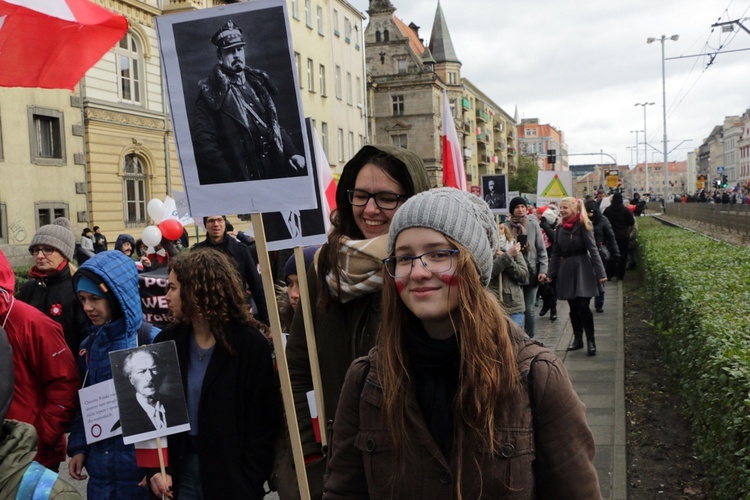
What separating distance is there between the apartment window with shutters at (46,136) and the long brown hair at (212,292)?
22760 millimetres

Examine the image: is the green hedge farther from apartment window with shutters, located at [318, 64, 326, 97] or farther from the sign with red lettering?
apartment window with shutters, located at [318, 64, 326, 97]

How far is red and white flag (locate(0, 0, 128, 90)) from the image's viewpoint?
4445 millimetres

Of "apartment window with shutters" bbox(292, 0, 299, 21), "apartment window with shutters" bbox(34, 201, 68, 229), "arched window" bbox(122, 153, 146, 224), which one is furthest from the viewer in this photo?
"apartment window with shutters" bbox(292, 0, 299, 21)

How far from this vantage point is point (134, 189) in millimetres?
29312

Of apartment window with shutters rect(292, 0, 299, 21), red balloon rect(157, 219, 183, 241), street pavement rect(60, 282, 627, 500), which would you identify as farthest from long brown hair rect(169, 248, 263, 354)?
apartment window with shutters rect(292, 0, 299, 21)

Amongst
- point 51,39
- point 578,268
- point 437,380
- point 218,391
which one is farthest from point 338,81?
point 437,380

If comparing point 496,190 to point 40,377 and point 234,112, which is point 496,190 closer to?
point 40,377

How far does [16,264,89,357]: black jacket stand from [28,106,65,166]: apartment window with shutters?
20.3 meters

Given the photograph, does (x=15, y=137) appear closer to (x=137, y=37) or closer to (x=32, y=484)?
(x=137, y=37)

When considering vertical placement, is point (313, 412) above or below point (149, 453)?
above

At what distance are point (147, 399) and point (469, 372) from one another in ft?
7.19

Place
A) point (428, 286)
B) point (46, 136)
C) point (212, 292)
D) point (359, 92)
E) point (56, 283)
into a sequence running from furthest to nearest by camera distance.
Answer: point (359, 92) < point (46, 136) < point (56, 283) < point (212, 292) < point (428, 286)

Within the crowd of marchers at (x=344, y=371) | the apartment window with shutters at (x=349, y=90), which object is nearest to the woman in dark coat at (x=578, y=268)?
the crowd of marchers at (x=344, y=371)

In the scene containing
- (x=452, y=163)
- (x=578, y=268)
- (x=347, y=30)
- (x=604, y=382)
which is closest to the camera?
(x=452, y=163)
